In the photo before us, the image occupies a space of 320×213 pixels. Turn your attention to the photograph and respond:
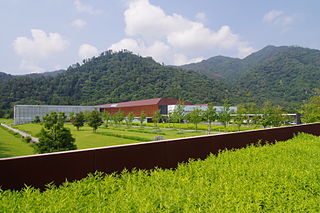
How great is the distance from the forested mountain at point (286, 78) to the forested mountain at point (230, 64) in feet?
72.8

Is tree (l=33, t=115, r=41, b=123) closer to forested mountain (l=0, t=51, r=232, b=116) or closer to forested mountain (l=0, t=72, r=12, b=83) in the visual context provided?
forested mountain (l=0, t=51, r=232, b=116)

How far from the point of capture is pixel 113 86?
8600 centimetres

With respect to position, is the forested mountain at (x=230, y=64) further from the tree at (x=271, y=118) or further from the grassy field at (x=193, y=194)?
the grassy field at (x=193, y=194)

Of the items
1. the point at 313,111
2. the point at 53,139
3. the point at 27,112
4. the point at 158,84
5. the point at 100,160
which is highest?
the point at 158,84

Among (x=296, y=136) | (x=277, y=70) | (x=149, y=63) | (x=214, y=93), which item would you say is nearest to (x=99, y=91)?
(x=149, y=63)

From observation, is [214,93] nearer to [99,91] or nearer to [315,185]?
[99,91]

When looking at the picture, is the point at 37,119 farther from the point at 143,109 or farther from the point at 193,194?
the point at 193,194

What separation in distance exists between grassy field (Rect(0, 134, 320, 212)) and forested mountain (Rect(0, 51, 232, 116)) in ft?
227

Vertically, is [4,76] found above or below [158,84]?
above

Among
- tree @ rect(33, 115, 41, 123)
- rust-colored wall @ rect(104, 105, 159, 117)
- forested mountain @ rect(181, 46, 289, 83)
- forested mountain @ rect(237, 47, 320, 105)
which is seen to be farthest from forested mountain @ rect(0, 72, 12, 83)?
forested mountain @ rect(237, 47, 320, 105)

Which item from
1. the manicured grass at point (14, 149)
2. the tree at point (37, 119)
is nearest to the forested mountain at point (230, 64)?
the tree at point (37, 119)

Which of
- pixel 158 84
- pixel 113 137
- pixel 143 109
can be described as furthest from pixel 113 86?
pixel 113 137

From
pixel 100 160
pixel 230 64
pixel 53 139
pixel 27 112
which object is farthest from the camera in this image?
pixel 230 64

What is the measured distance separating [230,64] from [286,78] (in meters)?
53.3
